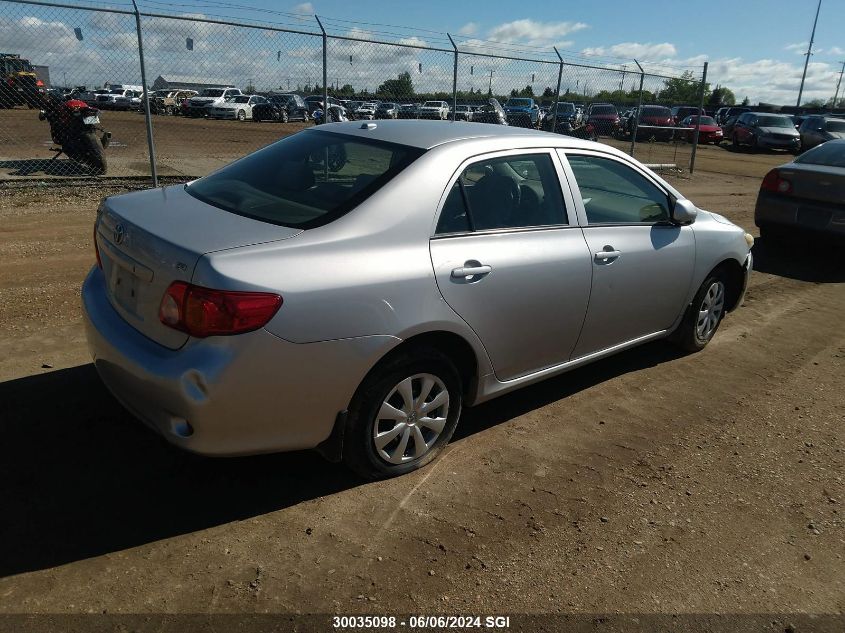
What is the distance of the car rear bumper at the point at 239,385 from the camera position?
2570 mm

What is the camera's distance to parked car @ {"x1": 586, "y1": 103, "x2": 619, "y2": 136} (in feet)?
78.9

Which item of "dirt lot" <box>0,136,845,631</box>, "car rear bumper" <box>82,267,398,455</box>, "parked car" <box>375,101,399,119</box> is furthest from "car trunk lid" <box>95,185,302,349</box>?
"parked car" <box>375,101,399,119</box>

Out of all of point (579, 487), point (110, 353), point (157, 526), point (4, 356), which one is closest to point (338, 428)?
point (157, 526)

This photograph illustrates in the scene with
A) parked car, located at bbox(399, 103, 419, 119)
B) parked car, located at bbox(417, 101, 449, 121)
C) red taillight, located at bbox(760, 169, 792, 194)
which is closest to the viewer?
red taillight, located at bbox(760, 169, 792, 194)

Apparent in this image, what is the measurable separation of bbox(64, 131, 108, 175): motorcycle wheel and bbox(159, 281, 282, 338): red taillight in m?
9.76

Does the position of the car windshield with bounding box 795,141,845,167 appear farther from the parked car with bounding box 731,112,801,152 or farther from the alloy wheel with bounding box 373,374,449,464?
the parked car with bounding box 731,112,801,152

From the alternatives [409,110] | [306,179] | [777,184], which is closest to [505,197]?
[306,179]

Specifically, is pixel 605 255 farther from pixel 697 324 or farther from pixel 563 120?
pixel 563 120

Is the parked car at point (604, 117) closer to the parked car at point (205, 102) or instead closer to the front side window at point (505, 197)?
the parked car at point (205, 102)

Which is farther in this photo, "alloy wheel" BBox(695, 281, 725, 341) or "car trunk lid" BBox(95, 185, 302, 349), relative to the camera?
"alloy wheel" BBox(695, 281, 725, 341)

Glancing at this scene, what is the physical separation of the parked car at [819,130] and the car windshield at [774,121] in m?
0.66

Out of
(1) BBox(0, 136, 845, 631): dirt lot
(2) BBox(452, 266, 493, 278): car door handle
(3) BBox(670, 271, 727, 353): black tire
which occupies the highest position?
(2) BBox(452, 266, 493, 278): car door handle

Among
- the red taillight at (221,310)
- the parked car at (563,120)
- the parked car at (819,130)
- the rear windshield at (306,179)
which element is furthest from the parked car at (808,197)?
the parked car at (819,130)

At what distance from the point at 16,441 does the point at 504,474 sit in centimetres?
247
